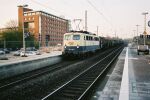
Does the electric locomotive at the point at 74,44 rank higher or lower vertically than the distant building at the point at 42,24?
lower

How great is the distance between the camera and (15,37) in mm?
62219

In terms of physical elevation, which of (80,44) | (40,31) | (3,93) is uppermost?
(40,31)

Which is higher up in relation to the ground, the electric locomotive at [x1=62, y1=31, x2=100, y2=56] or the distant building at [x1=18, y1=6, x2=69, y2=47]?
the distant building at [x1=18, y1=6, x2=69, y2=47]

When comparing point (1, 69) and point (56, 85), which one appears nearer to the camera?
point (56, 85)

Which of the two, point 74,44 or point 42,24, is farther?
point 42,24

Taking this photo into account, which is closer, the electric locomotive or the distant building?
the electric locomotive

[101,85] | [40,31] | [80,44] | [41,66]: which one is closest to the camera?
[101,85]

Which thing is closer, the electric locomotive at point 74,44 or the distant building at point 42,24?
the electric locomotive at point 74,44

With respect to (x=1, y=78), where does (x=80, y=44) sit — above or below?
above

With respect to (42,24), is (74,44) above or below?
below

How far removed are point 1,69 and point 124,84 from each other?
815cm

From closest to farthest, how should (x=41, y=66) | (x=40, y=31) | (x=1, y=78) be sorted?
(x=1, y=78) → (x=41, y=66) → (x=40, y=31)

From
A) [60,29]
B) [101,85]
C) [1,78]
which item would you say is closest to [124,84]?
[101,85]

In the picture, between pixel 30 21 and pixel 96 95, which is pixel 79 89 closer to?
pixel 96 95
